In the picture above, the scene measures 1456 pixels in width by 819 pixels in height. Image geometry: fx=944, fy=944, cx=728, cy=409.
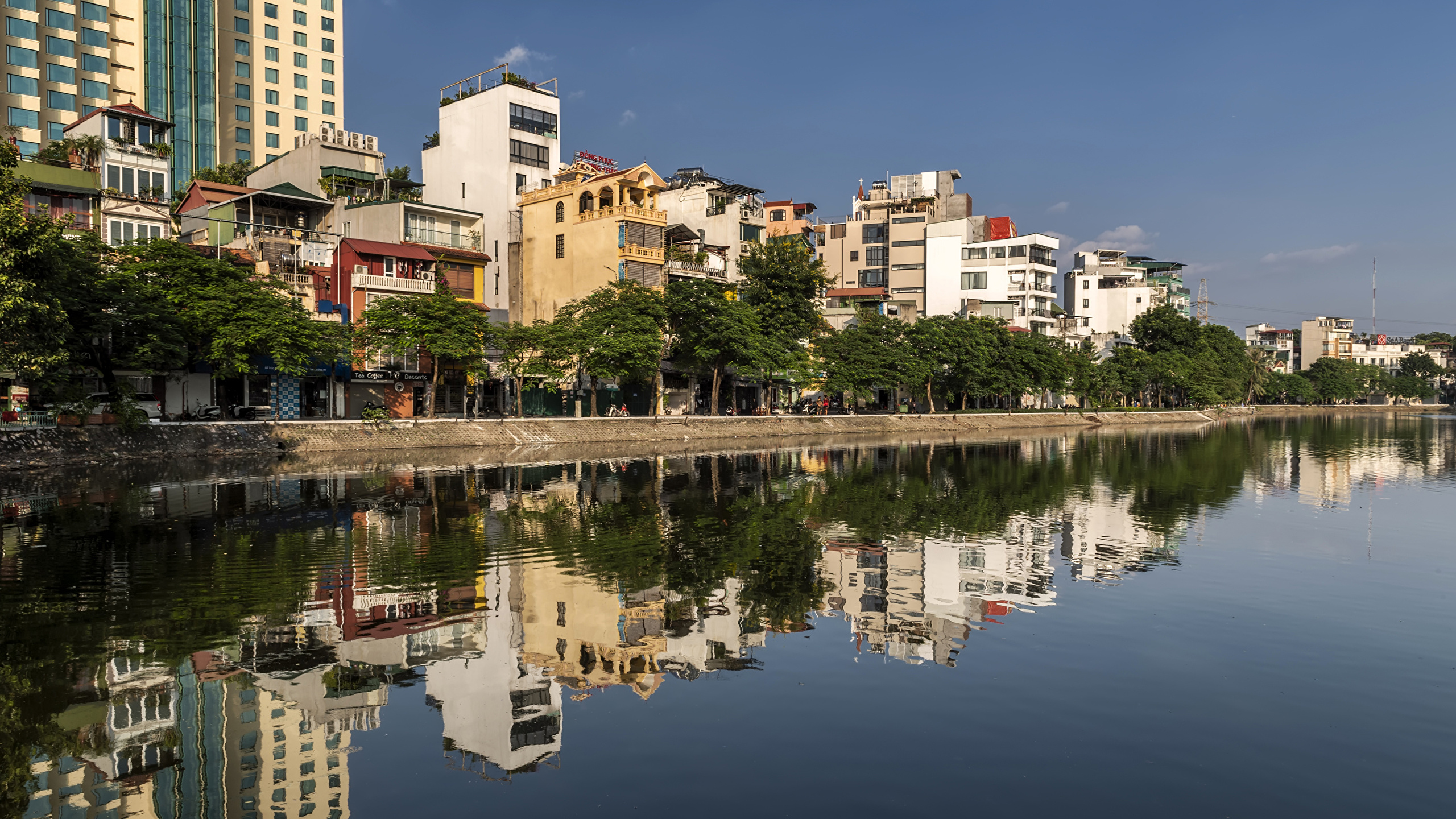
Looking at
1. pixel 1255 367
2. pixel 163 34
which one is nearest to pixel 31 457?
pixel 163 34

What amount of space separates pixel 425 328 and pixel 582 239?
2126cm

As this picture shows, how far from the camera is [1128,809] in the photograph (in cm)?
916

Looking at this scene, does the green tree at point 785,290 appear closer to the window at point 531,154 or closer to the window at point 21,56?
the window at point 531,154

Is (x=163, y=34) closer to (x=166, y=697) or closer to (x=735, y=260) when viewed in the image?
(x=735, y=260)

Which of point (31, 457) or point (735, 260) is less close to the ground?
point (735, 260)

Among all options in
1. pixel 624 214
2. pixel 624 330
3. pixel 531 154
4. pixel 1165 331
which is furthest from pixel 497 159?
pixel 1165 331

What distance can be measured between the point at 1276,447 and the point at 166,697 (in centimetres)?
7254

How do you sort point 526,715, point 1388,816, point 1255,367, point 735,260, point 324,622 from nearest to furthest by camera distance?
point 1388,816 → point 526,715 → point 324,622 → point 735,260 → point 1255,367

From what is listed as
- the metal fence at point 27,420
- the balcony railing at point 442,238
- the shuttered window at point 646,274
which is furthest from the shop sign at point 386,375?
the metal fence at point 27,420

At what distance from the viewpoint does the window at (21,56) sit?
7794cm

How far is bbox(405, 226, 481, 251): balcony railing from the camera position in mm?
67062

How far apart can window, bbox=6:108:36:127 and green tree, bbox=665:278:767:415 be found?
184 ft

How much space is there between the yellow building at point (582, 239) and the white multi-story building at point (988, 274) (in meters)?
46.7

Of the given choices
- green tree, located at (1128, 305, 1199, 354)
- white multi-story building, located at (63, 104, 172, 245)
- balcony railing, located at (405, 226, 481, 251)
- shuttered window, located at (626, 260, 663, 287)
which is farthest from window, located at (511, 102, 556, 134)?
green tree, located at (1128, 305, 1199, 354)
